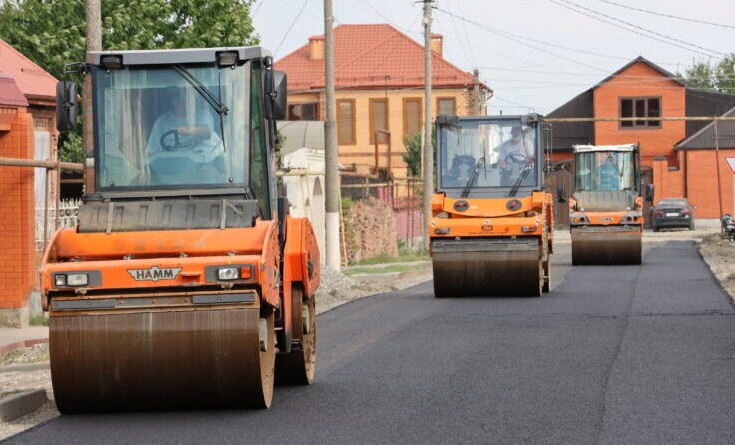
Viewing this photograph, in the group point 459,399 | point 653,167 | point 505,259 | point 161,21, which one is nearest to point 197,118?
point 459,399

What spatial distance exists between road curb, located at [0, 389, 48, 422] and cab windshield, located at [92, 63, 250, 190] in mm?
1663

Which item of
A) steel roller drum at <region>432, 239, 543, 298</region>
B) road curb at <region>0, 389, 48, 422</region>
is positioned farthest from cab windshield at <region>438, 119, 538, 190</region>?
road curb at <region>0, 389, 48, 422</region>

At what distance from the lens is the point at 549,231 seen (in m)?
24.5

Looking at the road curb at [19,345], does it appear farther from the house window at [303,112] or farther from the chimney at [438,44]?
the chimney at [438,44]

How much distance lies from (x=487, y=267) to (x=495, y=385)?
33.8 feet

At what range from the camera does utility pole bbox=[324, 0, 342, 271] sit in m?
28.9

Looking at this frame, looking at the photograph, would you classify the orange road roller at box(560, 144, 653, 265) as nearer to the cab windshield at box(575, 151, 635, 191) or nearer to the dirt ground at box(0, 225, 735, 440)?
the cab windshield at box(575, 151, 635, 191)

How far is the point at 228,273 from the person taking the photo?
10.2 m

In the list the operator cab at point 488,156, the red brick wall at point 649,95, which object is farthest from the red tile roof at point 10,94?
the red brick wall at point 649,95

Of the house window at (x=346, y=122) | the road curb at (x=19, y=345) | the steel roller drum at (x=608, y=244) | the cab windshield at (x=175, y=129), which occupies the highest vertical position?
the house window at (x=346, y=122)

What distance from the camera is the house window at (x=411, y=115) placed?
6693cm

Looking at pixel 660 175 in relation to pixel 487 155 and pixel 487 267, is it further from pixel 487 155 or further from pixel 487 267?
pixel 487 267

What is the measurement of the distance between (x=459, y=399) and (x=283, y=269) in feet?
5.49

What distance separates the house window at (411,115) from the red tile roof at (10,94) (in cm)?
4759
